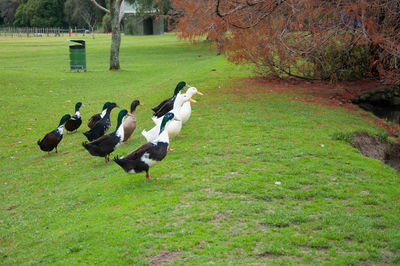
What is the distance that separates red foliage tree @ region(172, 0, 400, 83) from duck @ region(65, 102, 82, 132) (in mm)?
5093

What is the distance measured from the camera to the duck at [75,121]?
12641mm

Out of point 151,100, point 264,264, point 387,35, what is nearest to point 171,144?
point 264,264

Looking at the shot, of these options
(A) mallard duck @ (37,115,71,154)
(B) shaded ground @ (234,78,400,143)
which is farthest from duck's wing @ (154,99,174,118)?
(B) shaded ground @ (234,78,400,143)

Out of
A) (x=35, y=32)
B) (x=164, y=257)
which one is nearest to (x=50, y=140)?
(x=164, y=257)

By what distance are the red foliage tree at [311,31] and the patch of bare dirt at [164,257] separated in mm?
8025

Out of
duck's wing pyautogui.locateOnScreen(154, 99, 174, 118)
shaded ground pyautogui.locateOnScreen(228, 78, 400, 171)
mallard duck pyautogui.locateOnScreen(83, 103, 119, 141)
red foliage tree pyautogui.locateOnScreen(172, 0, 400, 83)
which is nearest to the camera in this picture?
mallard duck pyautogui.locateOnScreen(83, 103, 119, 141)

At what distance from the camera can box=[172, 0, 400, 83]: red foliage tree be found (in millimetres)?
12625

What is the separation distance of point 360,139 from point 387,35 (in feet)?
13.4

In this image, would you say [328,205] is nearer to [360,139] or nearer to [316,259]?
[316,259]

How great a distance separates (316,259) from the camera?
16.9 ft

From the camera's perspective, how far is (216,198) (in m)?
6.86

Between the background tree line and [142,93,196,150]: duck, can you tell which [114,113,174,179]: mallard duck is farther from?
the background tree line

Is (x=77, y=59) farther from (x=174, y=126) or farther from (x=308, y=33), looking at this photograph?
(x=174, y=126)

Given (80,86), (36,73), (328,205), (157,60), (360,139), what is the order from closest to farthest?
(328,205)
(360,139)
(80,86)
(36,73)
(157,60)
